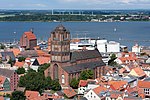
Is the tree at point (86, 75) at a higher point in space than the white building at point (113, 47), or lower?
higher

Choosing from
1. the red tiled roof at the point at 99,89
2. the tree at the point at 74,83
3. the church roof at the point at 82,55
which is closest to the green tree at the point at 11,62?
the church roof at the point at 82,55

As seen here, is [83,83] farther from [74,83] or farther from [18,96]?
[18,96]

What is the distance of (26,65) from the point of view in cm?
4416

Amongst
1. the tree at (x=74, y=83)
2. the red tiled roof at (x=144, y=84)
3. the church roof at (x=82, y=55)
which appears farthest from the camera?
the church roof at (x=82, y=55)

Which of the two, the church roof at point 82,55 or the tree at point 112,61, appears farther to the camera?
the tree at point 112,61

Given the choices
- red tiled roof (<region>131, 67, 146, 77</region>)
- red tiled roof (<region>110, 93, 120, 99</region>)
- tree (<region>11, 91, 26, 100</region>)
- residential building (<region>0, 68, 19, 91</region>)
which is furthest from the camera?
red tiled roof (<region>131, 67, 146, 77</region>)

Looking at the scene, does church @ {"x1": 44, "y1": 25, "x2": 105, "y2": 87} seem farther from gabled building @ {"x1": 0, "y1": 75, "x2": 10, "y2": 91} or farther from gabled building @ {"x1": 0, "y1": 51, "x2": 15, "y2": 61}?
Answer: gabled building @ {"x1": 0, "y1": 51, "x2": 15, "y2": 61}

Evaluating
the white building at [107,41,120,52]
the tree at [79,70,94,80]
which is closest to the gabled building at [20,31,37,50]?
the white building at [107,41,120,52]

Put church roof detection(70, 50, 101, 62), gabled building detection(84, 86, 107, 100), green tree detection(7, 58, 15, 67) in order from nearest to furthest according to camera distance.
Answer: gabled building detection(84, 86, 107, 100) < church roof detection(70, 50, 101, 62) < green tree detection(7, 58, 15, 67)

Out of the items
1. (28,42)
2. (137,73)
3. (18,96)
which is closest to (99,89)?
(18,96)

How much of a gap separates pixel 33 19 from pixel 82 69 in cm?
14715

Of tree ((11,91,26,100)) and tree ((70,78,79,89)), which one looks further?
tree ((70,78,79,89))

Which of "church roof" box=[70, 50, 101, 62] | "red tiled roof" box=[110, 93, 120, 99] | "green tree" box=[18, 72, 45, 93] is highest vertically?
"church roof" box=[70, 50, 101, 62]

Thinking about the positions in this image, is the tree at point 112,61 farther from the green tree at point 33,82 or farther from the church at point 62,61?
the green tree at point 33,82
